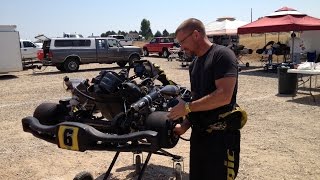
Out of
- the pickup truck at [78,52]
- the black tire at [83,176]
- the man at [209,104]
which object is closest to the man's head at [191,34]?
the man at [209,104]

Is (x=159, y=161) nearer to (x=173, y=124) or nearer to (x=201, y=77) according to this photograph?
(x=173, y=124)

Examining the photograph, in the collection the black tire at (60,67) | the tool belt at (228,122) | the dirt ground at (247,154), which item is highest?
the tool belt at (228,122)

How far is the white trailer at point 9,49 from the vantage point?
19.4m

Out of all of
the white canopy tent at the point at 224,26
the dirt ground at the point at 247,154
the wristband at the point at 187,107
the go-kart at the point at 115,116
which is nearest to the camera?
the wristband at the point at 187,107

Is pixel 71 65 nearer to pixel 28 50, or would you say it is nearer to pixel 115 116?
pixel 28 50

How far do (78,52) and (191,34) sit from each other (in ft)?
63.5

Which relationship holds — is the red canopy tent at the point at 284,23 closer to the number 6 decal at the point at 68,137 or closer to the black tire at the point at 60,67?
the black tire at the point at 60,67

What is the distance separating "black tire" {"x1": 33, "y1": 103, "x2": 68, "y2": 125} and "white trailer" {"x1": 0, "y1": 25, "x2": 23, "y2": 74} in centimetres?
A: 1652

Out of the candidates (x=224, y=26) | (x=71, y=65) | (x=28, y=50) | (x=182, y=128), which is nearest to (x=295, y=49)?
(x=224, y=26)

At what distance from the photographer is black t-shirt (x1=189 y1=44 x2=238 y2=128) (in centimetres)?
285

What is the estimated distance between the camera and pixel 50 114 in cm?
428

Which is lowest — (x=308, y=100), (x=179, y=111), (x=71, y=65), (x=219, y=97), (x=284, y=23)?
(x=308, y=100)

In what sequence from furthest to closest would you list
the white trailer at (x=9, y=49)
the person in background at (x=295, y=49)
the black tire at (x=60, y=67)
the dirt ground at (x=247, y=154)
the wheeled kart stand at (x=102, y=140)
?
the black tire at (x=60, y=67) → the white trailer at (x=9, y=49) → the person in background at (x=295, y=49) → the dirt ground at (x=247, y=154) → the wheeled kart stand at (x=102, y=140)

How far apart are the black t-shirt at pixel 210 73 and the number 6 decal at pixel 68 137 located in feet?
3.38
